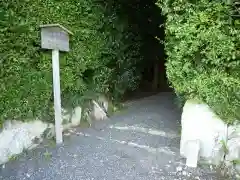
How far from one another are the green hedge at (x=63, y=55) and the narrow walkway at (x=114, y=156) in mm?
707

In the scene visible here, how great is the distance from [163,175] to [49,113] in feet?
7.33

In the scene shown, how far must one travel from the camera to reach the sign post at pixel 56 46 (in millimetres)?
4613

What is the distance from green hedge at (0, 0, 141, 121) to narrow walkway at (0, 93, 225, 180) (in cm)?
71

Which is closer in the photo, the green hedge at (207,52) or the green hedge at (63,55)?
the green hedge at (207,52)

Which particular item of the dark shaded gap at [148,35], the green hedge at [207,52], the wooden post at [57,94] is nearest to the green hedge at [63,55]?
the wooden post at [57,94]

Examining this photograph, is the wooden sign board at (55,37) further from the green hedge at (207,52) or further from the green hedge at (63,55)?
the green hedge at (207,52)

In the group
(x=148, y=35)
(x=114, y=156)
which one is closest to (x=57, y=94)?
(x=114, y=156)

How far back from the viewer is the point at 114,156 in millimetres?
4543

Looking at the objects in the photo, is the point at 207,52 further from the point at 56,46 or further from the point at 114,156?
the point at 56,46

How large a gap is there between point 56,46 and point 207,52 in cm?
240

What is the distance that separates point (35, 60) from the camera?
471 cm

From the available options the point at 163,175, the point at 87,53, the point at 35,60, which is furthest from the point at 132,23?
the point at 163,175

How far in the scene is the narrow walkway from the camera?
399 cm

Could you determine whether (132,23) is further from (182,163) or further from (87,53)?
(182,163)
